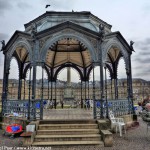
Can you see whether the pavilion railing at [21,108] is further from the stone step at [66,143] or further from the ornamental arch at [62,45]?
the stone step at [66,143]

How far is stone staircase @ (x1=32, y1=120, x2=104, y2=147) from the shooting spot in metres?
6.93

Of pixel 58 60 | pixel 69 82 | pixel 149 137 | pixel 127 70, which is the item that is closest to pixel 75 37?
pixel 127 70

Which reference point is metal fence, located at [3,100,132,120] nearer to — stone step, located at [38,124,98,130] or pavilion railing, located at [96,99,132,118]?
pavilion railing, located at [96,99,132,118]

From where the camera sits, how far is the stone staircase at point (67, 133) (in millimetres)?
6930

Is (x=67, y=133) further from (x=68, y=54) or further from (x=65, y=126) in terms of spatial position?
(x=68, y=54)

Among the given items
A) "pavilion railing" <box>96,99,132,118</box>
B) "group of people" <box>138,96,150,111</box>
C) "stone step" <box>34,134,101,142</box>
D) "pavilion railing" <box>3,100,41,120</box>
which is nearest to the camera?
"stone step" <box>34,134,101,142</box>

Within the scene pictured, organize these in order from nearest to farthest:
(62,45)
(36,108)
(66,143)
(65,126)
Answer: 1. (66,143)
2. (65,126)
3. (36,108)
4. (62,45)

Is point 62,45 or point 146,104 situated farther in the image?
point 62,45

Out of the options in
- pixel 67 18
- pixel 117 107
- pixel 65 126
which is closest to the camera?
pixel 65 126

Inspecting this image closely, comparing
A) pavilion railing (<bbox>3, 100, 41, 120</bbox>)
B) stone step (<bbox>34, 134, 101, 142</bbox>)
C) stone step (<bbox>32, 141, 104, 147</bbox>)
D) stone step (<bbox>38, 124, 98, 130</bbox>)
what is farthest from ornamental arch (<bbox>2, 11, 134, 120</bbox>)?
stone step (<bbox>32, 141, 104, 147</bbox>)

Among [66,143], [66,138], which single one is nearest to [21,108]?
[66,138]

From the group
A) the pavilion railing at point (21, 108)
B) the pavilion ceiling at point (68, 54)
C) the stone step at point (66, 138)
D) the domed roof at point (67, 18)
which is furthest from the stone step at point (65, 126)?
the pavilion ceiling at point (68, 54)

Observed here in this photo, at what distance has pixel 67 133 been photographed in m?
7.58

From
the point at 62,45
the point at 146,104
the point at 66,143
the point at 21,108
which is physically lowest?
the point at 66,143
